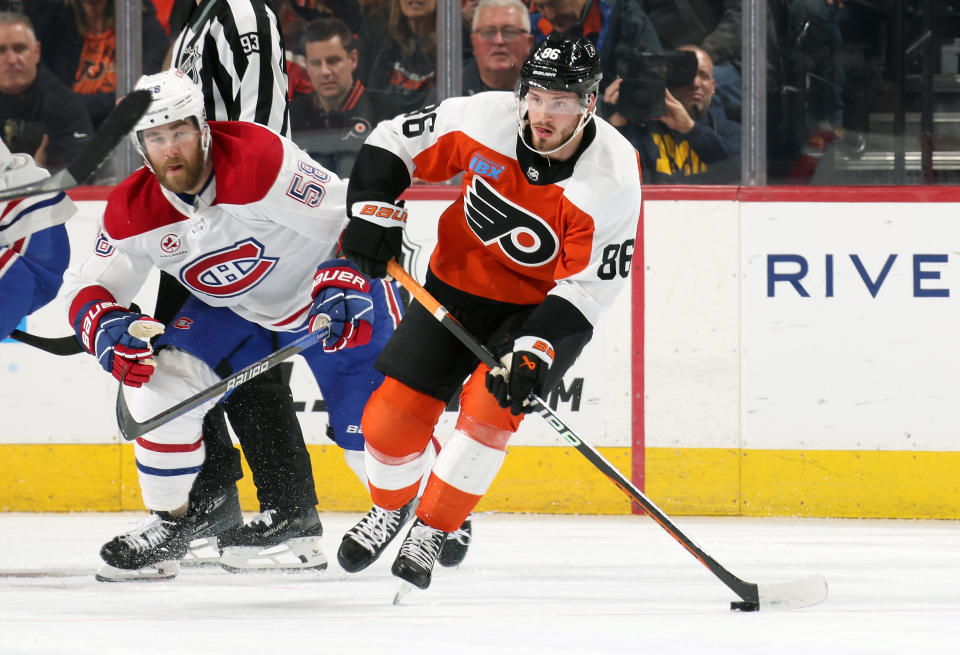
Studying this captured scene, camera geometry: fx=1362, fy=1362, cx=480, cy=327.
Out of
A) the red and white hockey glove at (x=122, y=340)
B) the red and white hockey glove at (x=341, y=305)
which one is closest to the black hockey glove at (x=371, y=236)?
the red and white hockey glove at (x=341, y=305)

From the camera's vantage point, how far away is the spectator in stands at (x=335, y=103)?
4.34m

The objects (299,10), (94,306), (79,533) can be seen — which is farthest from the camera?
(299,10)

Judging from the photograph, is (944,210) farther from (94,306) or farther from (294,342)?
(94,306)

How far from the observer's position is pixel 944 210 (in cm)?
399

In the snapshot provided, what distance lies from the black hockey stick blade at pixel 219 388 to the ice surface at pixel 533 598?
0.34 m

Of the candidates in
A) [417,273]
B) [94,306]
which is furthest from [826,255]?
[94,306]

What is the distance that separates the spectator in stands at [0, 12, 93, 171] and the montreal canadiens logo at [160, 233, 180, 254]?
162 centimetres

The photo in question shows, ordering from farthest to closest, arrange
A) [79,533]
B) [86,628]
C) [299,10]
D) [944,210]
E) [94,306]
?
1. [299,10]
2. [944,210]
3. [79,533]
4. [94,306]
5. [86,628]

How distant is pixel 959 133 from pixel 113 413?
8.90 feet

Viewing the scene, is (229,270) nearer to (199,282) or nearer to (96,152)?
(199,282)

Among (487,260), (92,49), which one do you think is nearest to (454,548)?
(487,260)

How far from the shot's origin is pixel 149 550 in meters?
3.01

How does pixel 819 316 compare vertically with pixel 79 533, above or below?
above

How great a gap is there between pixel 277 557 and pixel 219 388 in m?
0.51
